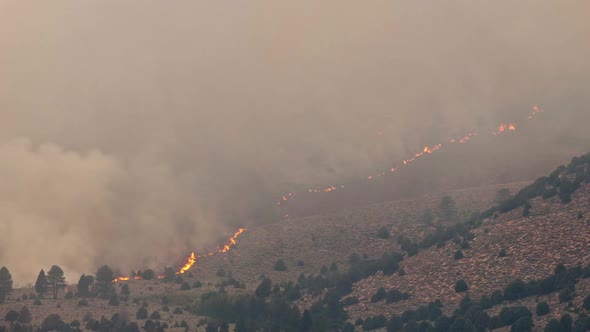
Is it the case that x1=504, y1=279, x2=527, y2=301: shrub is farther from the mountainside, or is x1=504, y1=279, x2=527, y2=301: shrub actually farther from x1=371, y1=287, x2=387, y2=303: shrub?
x1=371, y1=287, x2=387, y2=303: shrub

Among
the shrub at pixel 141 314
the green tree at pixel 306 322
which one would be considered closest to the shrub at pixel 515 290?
the green tree at pixel 306 322

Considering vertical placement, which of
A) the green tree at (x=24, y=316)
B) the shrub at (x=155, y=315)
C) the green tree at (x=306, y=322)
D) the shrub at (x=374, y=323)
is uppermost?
the green tree at (x=24, y=316)

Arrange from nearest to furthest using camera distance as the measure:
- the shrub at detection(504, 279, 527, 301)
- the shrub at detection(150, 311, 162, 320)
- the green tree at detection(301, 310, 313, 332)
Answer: the shrub at detection(504, 279, 527, 301)
the green tree at detection(301, 310, 313, 332)
the shrub at detection(150, 311, 162, 320)

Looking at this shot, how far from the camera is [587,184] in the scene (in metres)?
186

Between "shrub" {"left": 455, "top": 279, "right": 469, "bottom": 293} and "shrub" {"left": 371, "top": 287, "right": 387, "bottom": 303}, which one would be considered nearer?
"shrub" {"left": 455, "top": 279, "right": 469, "bottom": 293}

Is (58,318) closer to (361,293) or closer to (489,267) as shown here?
(361,293)

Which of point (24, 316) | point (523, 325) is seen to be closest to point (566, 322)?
point (523, 325)

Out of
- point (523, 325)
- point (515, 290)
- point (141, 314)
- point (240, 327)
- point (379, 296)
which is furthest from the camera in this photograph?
point (379, 296)

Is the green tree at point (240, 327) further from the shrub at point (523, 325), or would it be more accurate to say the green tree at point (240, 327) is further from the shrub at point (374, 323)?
the shrub at point (523, 325)

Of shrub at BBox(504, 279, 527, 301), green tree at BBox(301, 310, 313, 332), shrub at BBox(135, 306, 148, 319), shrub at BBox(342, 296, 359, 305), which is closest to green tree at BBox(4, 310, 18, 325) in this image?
shrub at BBox(135, 306, 148, 319)

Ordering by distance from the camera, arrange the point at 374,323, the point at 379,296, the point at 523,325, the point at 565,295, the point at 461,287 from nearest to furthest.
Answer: the point at 523,325 < the point at 565,295 < the point at 461,287 < the point at 374,323 < the point at 379,296

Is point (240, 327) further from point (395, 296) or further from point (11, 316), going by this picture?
point (11, 316)

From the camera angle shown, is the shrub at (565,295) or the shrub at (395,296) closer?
the shrub at (565,295)

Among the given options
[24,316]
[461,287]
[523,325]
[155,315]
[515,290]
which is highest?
[24,316]
